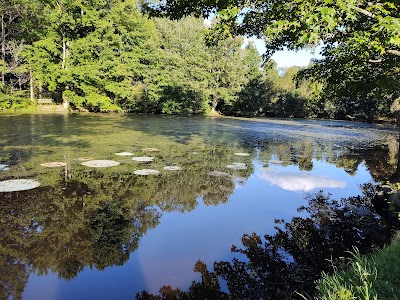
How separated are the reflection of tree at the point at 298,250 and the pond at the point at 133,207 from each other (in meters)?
0.25

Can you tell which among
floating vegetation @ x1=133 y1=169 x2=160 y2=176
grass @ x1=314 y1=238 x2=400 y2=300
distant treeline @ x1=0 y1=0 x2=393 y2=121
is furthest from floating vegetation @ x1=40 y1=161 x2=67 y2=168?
distant treeline @ x1=0 y1=0 x2=393 y2=121

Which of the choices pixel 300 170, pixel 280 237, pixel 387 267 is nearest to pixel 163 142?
pixel 300 170

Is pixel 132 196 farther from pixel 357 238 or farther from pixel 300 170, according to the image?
pixel 300 170

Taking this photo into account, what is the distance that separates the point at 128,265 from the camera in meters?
3.19

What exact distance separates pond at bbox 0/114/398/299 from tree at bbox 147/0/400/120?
2420 millimetres

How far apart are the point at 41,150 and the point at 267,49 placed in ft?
21.4

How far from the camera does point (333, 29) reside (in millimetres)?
4363

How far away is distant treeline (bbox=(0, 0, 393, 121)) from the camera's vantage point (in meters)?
22.5

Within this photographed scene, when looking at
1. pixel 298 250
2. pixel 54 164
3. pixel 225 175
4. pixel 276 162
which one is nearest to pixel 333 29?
pixel 298 250

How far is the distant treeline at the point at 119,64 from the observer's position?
22.5 meters

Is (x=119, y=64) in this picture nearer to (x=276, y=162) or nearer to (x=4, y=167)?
(x=276, y=162)

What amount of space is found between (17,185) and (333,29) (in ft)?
18.6

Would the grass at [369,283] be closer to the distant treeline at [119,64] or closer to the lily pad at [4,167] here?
the lily pad at [4,167]

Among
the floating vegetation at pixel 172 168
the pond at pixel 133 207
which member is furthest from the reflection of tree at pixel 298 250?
the floating vegetation at pixel 172 168
